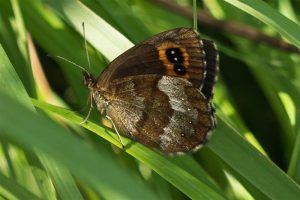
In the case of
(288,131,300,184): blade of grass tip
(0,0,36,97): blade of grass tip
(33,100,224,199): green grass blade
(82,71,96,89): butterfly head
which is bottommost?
(288,131,300,184): blade of grass tip

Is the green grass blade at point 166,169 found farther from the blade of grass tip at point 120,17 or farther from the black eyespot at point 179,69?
the blade of grass tip at point 120,17

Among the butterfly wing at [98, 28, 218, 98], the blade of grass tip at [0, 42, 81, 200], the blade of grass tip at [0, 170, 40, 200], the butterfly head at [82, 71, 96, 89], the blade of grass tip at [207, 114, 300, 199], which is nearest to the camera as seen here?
the blade of grass tip at [0, 170, 40, 200]

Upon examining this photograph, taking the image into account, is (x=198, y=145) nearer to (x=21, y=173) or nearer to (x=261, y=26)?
(x=21, y=173)

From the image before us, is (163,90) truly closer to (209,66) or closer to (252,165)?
(209,66)

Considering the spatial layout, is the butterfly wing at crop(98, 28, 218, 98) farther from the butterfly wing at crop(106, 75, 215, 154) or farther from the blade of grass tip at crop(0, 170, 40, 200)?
the blade of grass tip at crop(0, 170, 40, 200)

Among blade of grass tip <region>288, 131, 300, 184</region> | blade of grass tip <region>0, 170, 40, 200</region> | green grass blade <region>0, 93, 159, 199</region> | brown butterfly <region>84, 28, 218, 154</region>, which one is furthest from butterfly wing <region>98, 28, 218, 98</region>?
green grass blade <region>0, 93, 159, 199</region>

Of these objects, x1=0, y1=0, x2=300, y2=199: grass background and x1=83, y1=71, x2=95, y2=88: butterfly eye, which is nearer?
x1=0, y1=0, x2=300, y2=199: grass background

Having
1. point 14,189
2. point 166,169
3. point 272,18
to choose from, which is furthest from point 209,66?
point 14,189

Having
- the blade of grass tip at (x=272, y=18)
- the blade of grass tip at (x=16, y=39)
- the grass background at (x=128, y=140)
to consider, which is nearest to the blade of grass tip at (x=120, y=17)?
the grass background at (x=128, y=140)
